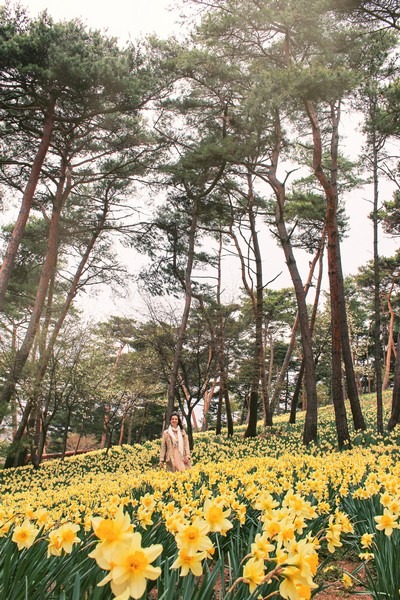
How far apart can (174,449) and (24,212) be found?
831 cm

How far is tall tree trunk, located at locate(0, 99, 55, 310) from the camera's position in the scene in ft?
37.6

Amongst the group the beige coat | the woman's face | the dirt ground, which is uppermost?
the woman's face

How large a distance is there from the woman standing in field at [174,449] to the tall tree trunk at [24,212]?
6644mm

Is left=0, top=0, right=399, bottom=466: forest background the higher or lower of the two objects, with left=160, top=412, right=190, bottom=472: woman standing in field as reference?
higher

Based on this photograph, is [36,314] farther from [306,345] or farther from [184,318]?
[306,345]

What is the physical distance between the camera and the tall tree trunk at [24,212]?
11.5m

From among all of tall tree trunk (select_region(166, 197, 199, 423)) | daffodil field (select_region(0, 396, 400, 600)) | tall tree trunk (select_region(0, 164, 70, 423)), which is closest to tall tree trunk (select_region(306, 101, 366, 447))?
tall tree trunk (select_region(166, 197, 199, 423))

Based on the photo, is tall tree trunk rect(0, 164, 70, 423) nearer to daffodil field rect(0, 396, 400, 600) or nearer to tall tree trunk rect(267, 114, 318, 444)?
tall tree trunk rect(267, 114, 318, 444)

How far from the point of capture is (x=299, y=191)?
19.5 m

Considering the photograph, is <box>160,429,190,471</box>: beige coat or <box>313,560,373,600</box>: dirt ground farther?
<box>160,429,190,471</box>: beige coat

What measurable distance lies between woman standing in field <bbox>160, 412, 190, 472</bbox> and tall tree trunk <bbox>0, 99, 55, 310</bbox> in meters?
6.64

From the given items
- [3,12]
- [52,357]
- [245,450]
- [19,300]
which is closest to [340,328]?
[245,450]

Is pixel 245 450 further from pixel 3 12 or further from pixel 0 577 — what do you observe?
pixel 3 12

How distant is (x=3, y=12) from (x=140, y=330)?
10.2m
